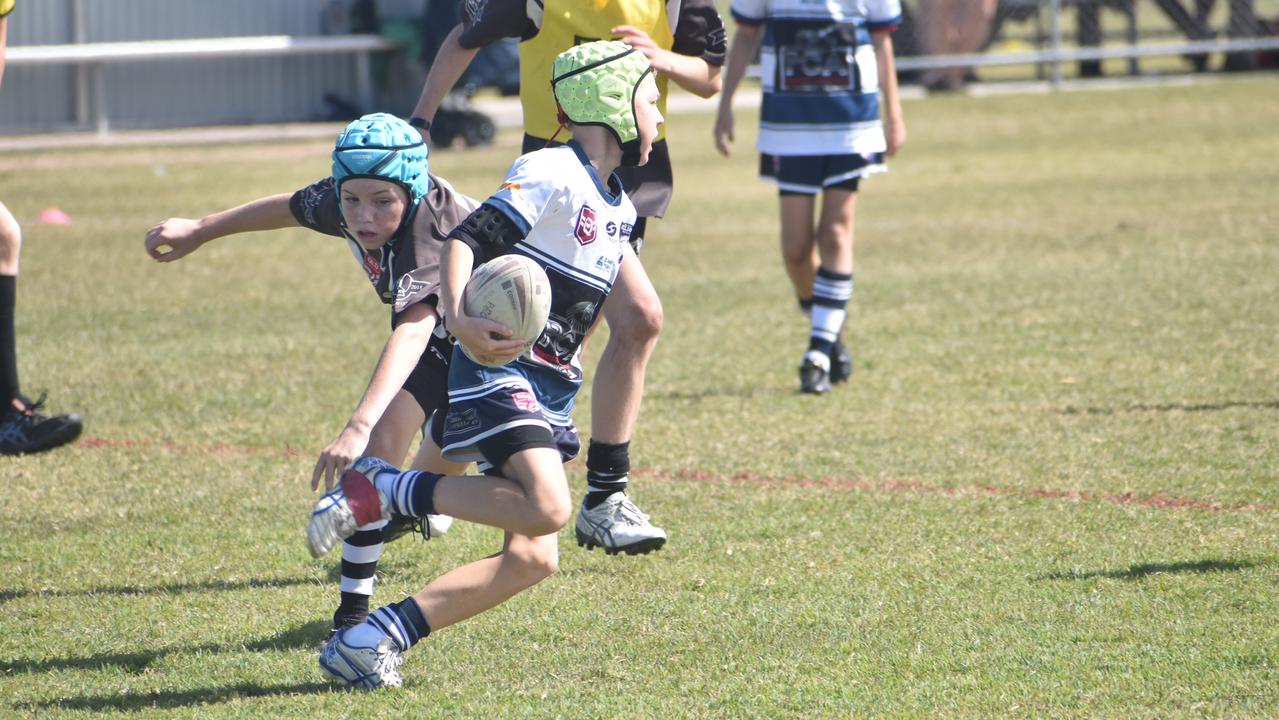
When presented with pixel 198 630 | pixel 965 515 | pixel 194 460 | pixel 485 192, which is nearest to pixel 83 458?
pixel 194 460

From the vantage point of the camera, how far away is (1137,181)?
1499cm

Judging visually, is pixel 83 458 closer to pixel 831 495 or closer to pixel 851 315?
pixel 831 495

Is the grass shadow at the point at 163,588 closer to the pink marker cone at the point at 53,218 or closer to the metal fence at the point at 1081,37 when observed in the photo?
the pink marker cone at the point at 53,218

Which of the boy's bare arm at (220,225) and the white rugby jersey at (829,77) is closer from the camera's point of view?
the boy's bare arm at (220,225)

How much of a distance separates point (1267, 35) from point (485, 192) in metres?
14.0

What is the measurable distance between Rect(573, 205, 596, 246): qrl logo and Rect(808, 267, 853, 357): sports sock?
11.8ft

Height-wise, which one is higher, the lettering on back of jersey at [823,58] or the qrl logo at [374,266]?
the lettering on back of jersey at [823,58]

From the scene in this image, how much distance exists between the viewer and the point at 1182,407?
270 inches

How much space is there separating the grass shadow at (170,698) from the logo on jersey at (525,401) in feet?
2.85

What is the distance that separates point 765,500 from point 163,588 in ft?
6.94

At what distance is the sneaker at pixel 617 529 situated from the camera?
15.1 feet

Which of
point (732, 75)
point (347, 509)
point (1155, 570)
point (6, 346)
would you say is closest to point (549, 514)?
point (347, 509)

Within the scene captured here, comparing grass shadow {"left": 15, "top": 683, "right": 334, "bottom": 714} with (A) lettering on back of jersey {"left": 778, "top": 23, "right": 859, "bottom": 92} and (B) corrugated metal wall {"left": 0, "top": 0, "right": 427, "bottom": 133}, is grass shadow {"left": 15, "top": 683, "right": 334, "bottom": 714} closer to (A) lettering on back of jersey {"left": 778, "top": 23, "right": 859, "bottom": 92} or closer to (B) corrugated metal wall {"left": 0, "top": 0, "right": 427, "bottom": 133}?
(A) lettering on back of jersey {"left": 778, "top": 23, "right": 859, "bottom": 92}

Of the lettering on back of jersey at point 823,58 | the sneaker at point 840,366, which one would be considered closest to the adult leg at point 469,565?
the sneaker at point 840,366
